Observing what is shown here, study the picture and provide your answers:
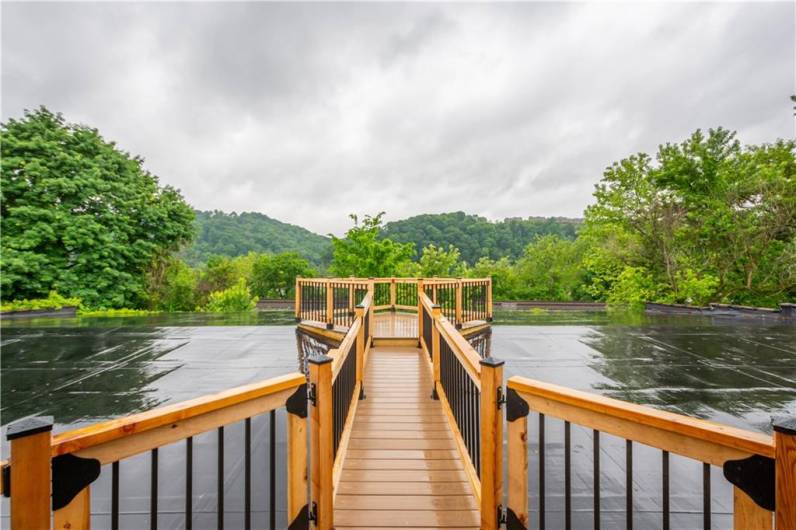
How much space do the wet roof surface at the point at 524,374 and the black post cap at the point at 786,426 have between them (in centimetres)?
178

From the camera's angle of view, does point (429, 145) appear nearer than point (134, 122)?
No

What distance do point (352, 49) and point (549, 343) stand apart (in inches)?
572

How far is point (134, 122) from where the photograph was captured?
20391 millimetres

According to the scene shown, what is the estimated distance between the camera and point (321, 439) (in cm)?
189

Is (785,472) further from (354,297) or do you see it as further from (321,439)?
(354,297)

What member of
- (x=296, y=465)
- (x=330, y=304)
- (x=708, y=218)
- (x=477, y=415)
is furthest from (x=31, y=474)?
(x=708, y=218)

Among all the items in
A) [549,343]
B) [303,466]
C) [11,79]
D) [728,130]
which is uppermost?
[11,79]

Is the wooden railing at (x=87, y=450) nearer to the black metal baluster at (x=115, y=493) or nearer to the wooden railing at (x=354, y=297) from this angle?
the black metal baluster at (x=115, y=493)

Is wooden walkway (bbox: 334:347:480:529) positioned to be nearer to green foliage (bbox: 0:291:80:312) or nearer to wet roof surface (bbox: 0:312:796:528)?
wet roof surface (bbox: 0:312:796:528)

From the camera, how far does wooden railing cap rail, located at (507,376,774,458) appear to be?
1.07m

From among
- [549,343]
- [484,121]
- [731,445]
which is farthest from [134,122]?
[731,445]

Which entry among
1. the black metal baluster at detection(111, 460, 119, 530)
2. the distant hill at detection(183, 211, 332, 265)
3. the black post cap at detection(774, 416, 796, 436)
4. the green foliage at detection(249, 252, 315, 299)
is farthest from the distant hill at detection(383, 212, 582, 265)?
the black post cap at detection(774, 416, 796, 436)

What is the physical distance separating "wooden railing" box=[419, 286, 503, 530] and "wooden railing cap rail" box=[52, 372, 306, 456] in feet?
3.61

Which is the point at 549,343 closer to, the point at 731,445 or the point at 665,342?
the point at 665,342
